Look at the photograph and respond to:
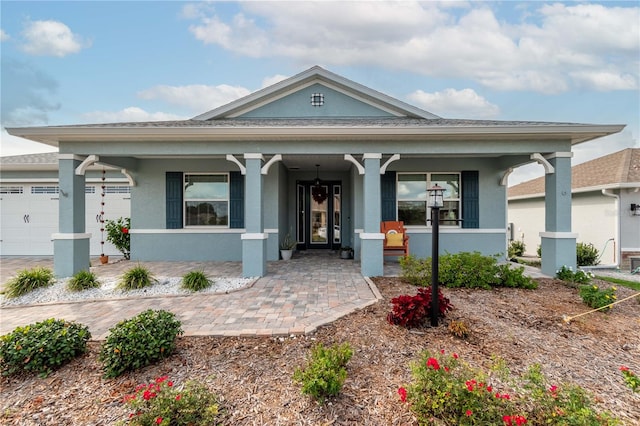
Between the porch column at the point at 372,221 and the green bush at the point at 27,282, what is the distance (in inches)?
242

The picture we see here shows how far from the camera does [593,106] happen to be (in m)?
12.7

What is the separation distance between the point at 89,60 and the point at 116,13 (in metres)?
2.64

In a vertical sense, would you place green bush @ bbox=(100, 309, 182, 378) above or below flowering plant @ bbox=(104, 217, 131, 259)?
below

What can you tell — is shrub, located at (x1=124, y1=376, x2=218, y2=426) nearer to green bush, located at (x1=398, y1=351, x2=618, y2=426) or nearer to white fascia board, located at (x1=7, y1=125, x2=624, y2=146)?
green bush, located at (x1=398, y1=351, x2=618, y2=426)

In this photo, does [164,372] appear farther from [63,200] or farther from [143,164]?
[143,164]

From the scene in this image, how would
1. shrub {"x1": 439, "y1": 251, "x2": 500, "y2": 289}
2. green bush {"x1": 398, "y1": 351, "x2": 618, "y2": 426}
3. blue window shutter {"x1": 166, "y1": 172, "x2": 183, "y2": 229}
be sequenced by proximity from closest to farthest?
green bush {"x1": 398, "y1": 351, "x2": 618, "y2": 426}, shrub {"x1": 439, "y1": 251, "x2": 500, "y2": 289}, blue window shutter {"x1": 166, "y1": 172, "x2": 183, "y2": 229}

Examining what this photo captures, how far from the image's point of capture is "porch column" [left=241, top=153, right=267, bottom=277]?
243 inches

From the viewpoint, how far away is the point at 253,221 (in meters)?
6.21

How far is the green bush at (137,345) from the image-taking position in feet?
8.71

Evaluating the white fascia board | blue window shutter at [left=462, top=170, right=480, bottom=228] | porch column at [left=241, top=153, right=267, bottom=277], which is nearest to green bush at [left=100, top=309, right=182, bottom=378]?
porch column at [left=241, top=153, right=267, bottom=277]

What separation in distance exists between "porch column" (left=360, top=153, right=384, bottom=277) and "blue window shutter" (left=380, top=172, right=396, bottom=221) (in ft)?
6.61

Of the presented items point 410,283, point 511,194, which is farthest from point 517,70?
point 410,283

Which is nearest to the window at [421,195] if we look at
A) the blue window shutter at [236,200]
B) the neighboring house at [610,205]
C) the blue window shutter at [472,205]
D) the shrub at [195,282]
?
the blue window shutter at [472,205]

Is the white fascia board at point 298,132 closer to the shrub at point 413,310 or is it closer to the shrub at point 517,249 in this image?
the shrub at point 413,310
